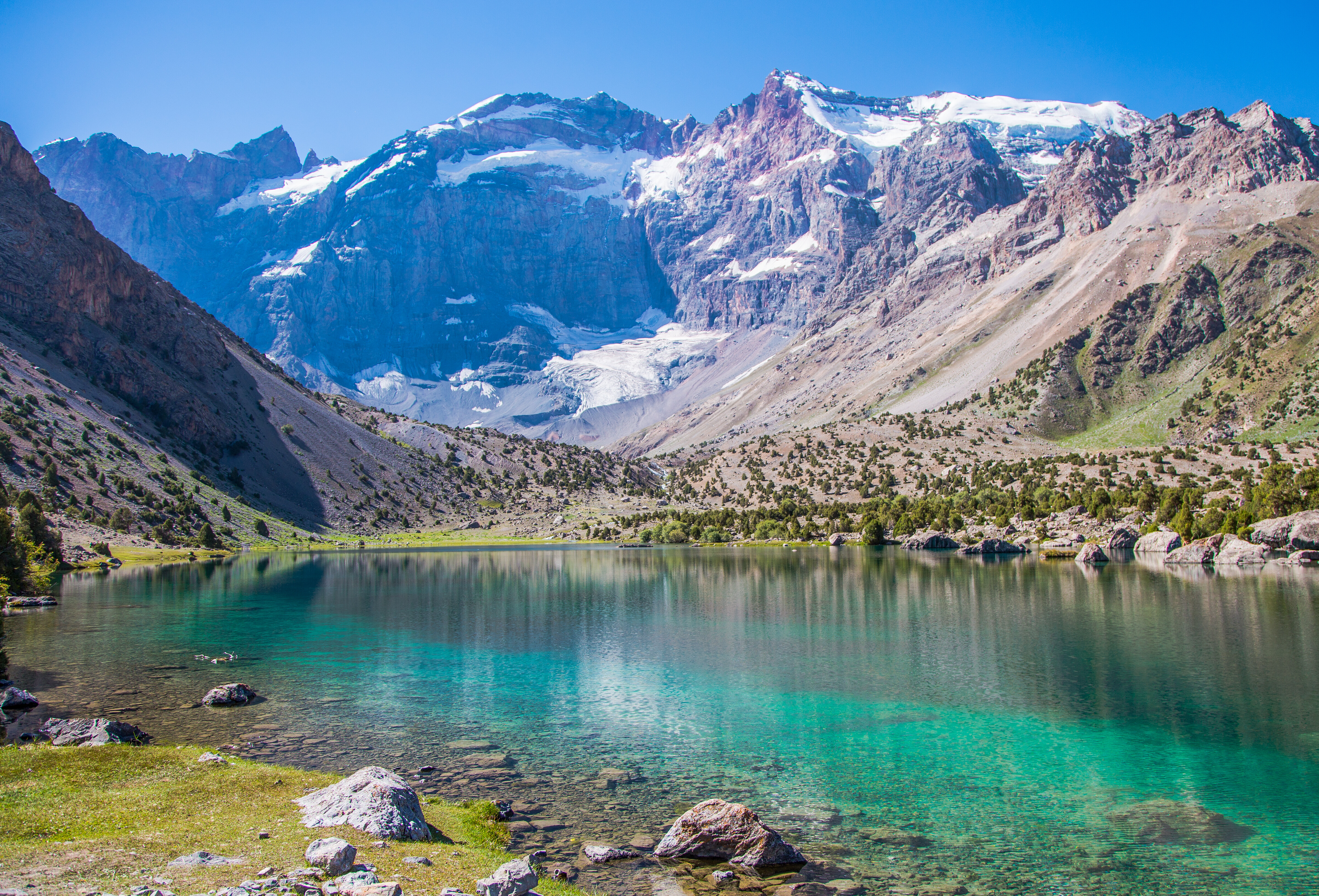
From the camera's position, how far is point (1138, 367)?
568 ft

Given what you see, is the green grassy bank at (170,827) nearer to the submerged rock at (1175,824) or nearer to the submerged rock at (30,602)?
the submerged rock at (1175,824)

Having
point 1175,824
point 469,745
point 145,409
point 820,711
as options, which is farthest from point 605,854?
point 145,409

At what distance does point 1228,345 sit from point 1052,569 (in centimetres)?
11633

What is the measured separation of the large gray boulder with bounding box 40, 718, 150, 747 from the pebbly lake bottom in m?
1.45

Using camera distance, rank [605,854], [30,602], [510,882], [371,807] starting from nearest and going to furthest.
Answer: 1. [510,882]
2. [371,807]
3. [605,854]
4. [30,602]

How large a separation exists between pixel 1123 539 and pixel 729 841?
304 ft

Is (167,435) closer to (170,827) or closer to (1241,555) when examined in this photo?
(170,827)

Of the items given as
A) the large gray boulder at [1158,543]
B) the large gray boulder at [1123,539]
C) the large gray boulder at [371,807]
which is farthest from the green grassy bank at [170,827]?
the large gray boulder at [1123,539]

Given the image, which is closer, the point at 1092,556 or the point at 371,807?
the point at 371,807

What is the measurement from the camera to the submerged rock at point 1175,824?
18.2m

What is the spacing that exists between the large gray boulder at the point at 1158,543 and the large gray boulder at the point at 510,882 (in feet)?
293

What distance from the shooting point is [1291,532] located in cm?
7712

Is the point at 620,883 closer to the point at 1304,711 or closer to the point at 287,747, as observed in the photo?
the point at 287,747

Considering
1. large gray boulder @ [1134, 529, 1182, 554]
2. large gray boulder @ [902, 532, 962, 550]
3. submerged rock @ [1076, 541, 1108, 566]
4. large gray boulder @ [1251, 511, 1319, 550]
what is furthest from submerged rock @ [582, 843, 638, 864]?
large gray boulder @ [902, 532, 962, 550]
